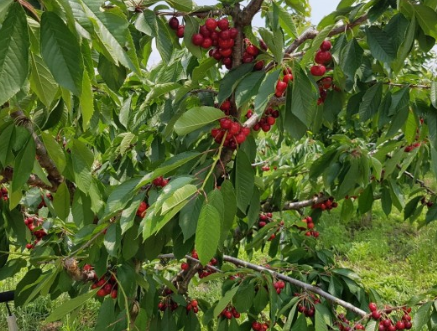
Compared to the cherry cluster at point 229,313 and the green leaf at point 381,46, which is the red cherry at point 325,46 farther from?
the cherry cluster at point 229,313

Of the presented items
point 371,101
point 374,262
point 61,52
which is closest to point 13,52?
point 61,52

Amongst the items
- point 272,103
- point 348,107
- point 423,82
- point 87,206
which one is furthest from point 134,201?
point 423,82

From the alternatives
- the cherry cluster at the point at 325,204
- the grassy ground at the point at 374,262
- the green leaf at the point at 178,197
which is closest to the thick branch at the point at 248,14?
the green leaf at the point at 178,197

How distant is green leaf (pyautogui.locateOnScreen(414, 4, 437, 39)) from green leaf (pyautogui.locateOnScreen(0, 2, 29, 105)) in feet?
2.52

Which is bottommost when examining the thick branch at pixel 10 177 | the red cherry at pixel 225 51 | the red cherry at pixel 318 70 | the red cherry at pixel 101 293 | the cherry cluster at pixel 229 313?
the cherry cluster at pixel 229 313

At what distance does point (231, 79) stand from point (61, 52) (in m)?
0.55

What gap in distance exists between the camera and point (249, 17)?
1.08 m

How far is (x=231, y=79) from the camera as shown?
1.06 meters

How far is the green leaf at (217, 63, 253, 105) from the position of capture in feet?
3.48

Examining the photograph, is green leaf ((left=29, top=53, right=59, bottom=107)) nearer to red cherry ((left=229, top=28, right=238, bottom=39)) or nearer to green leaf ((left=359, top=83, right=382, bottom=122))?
red cherry ((left=229, top=28, right=238, bottom=39))

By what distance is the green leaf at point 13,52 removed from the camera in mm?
532

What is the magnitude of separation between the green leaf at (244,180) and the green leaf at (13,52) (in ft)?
1.95

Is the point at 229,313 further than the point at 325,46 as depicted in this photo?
Yes

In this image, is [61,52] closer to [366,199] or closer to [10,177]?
[10,177]
